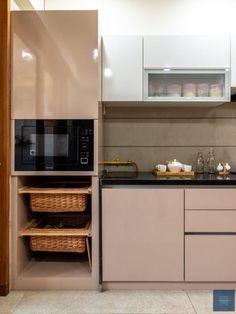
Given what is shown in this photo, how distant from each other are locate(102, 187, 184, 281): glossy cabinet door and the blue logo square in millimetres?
270

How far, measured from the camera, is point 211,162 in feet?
8.95

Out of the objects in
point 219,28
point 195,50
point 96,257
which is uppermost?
point 219,28

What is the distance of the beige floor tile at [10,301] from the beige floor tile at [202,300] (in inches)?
48.4

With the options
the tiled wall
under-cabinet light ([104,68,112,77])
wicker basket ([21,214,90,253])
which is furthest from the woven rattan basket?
under-cabinet light ([104,68,112,77])

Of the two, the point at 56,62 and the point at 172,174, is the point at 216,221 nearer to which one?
the point at 172,174

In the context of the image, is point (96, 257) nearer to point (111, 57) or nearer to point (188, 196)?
point (188, 196)

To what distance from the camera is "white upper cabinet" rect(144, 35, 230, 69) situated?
238cm

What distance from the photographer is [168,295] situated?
2.06 metres

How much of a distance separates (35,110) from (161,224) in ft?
4.10

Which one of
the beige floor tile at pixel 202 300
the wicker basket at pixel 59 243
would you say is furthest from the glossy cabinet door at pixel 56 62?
the beige floor tile at pixel 202 300

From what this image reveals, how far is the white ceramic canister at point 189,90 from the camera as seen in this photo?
2.46 meters

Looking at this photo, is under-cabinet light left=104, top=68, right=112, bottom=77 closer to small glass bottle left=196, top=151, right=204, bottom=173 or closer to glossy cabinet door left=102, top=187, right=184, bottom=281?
glossy cabinet door left=102, top=187, right=184, bottom=281

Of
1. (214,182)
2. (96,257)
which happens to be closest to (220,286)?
(214,182)

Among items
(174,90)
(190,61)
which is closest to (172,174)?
(174,90)
